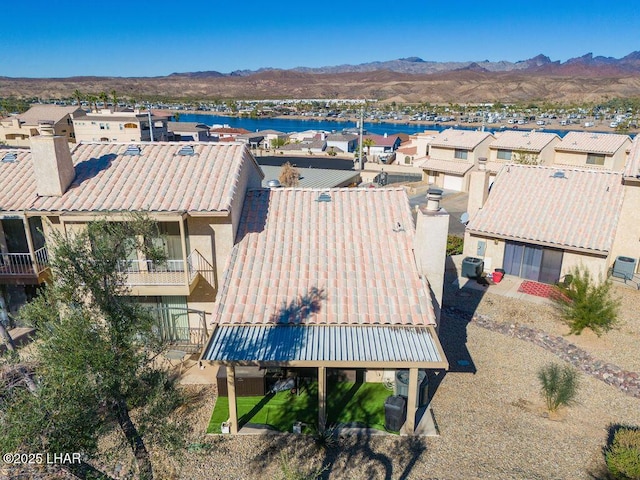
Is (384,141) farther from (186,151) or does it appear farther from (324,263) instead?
(324,263)

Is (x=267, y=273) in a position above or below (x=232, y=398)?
above

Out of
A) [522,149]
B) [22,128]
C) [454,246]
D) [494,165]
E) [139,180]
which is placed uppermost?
[139,180]

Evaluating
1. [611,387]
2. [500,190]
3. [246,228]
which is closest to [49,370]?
[246,228]

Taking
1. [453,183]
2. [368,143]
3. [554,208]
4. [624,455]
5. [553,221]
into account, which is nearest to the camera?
[624,455]

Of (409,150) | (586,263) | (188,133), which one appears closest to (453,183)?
(409,150)

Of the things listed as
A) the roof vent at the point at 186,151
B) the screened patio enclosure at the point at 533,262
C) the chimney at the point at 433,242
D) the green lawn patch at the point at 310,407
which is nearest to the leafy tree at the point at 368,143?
the screened patio enclosure at the point at 533,262

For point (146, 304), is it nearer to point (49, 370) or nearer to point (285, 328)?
point (285, 328)

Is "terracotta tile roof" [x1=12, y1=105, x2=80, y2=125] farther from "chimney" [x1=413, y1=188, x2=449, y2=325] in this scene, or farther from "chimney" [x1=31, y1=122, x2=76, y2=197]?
"chimney" [x1=413, y1=188, x2=449, y2=325]

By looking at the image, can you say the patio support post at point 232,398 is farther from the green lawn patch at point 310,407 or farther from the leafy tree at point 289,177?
the leafy tree at point 289,177
